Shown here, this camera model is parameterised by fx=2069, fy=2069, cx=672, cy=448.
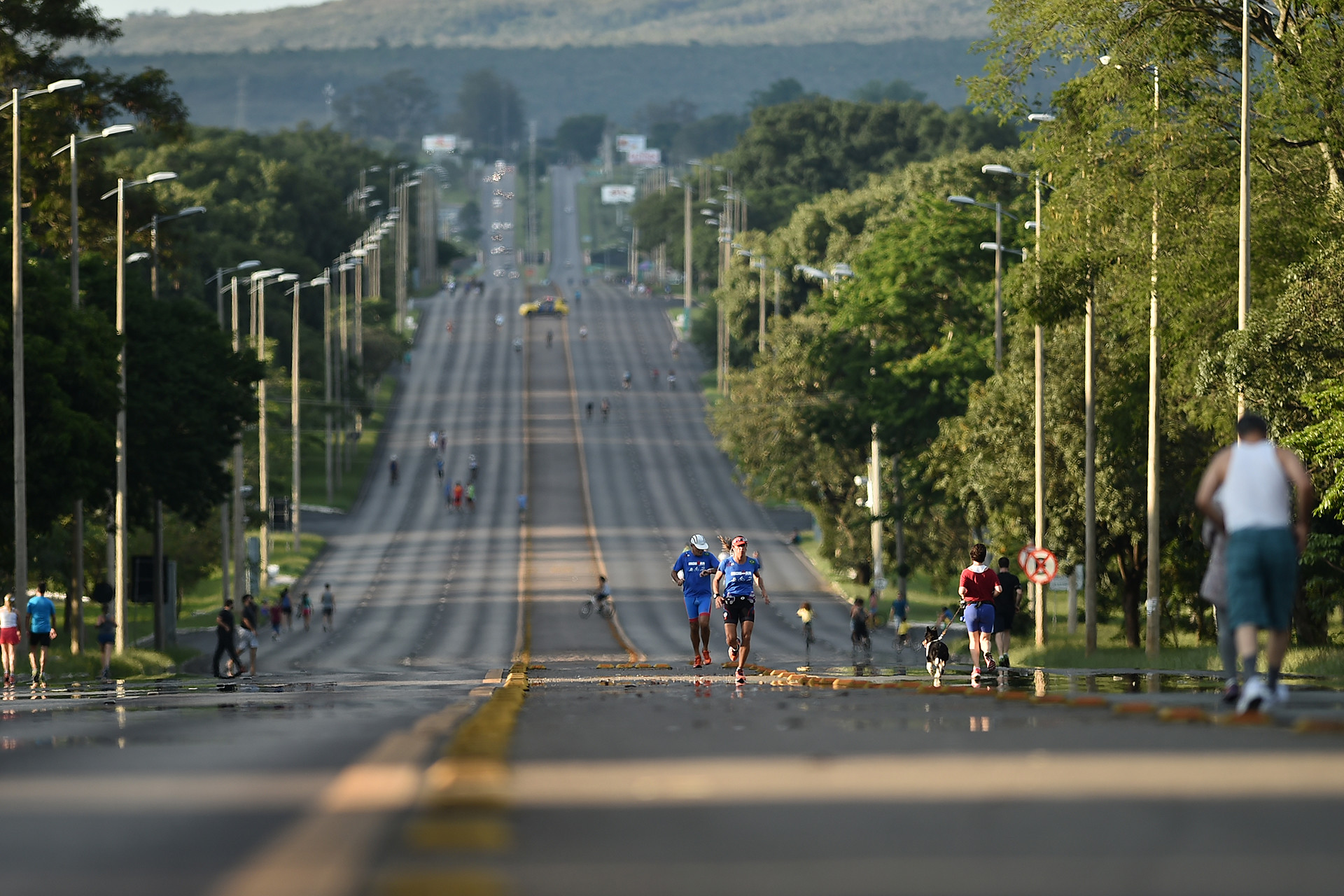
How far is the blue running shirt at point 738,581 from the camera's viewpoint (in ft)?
77.7

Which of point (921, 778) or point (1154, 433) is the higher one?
point (1154, 433)

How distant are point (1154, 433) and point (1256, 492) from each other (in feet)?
87.9

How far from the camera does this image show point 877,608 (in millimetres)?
73188

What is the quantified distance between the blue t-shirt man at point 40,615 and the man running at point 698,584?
517 inches

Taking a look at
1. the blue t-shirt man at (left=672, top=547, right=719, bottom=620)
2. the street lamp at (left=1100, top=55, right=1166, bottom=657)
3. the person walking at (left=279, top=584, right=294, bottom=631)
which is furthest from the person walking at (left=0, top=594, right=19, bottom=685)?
the person walking at (left=279, top=584, right=294, bottom=631)

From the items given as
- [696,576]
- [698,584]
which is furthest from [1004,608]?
[696,576]

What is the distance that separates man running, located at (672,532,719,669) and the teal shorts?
11.9 metres

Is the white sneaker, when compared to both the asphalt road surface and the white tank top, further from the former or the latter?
the white tank top

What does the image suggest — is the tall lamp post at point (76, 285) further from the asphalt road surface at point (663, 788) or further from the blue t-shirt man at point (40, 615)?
the asphalt road surface at point (663, 788)

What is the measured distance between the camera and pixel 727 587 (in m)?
23.7

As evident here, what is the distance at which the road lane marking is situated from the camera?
28.6ft

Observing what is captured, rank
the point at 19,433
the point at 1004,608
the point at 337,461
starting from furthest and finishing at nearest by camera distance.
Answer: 1. the point at 337,461
2. the point at 19,433
3. the point at 1004,608

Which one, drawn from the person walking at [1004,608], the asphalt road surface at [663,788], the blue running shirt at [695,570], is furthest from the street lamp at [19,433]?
the person walking at [1004,608]

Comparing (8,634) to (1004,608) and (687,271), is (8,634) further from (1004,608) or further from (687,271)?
(687,271)
